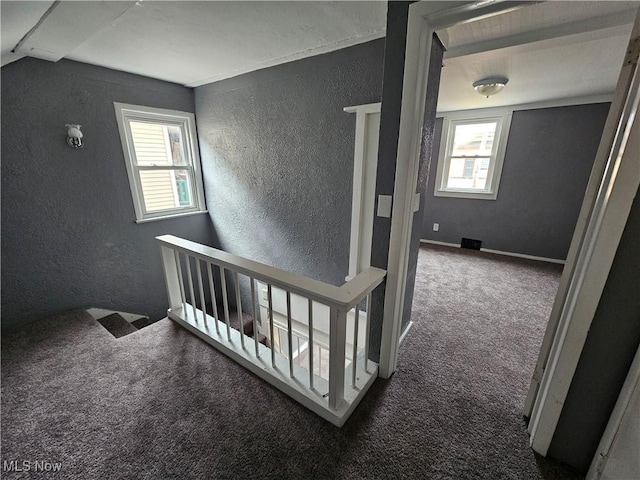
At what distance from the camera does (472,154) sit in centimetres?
396

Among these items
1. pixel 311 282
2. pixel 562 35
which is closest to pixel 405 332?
pixel 311 282

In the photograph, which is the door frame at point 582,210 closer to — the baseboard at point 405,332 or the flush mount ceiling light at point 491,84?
the baseboard at point 405,332

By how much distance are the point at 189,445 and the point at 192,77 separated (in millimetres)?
3295

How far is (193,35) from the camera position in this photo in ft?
6.09

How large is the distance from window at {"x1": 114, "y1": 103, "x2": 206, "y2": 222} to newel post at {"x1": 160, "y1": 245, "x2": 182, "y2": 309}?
4.24 feet

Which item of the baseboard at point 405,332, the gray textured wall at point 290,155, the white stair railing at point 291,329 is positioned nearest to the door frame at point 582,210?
the white stair railing at point 291,329

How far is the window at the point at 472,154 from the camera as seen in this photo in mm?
3682

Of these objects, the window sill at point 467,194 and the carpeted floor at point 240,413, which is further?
the window sill at point 467,194

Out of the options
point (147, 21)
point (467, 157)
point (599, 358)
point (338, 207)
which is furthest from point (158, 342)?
point (467, 157)

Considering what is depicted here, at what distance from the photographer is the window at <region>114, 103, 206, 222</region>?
281 centimetres

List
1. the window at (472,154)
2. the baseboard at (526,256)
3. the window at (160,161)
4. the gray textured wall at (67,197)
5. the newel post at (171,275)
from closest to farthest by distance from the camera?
the newel post at (171,275)
the gray textured wall at (67,197)
the window at (160,161)
the baseboard at (526,256)
the window at (472,154)

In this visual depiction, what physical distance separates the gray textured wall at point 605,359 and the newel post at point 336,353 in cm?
94

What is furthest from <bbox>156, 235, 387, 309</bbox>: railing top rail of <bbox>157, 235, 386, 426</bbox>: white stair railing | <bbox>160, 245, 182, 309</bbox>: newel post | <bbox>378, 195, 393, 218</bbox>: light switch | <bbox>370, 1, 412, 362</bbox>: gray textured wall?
<bbox>160, 245, 182, 309</bbox>: newel post

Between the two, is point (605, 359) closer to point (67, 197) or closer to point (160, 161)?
point (67, 197)
